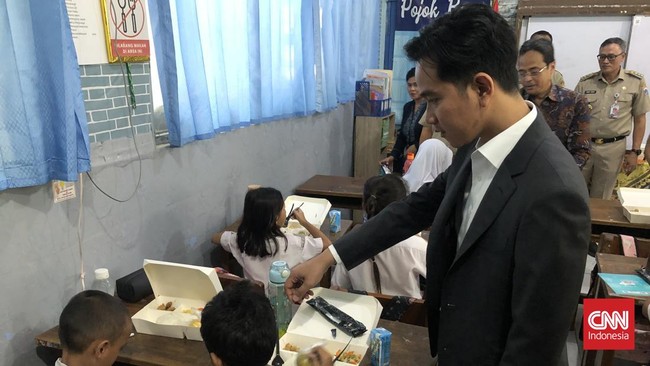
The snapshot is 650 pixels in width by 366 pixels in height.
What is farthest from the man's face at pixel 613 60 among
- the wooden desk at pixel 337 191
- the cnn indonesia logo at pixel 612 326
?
the cnn indonesia logo at pixel 612 326

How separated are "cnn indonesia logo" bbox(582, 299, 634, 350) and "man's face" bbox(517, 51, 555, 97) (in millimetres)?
1411

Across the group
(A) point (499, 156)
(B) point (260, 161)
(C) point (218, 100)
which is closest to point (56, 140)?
(C) point (218, 100)

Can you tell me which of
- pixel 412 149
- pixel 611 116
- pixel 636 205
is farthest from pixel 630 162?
pixel 412 149

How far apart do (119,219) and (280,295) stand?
0.85 meters

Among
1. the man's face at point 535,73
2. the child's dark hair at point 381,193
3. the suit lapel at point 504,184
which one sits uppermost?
the man's face at point 535,73

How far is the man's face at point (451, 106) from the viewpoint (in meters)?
0.89

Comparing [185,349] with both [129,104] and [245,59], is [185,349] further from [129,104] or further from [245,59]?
[245,59]

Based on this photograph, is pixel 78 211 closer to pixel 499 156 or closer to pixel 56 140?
pixel 56 140

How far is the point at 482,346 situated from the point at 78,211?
60.8 inches

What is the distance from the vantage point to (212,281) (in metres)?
1.66

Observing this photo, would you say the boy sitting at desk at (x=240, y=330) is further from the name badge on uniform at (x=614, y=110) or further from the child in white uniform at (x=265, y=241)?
the name badge on uniform at (x=614, y=110)

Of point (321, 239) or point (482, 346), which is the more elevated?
point (482, 346)

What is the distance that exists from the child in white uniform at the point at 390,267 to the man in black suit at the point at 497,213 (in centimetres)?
99

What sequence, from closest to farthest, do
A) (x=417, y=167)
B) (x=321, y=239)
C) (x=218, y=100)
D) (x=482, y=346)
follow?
(x=482, y=346) < (x=321, y=239) < (x=218, y=100) < (x=417, y=167)
